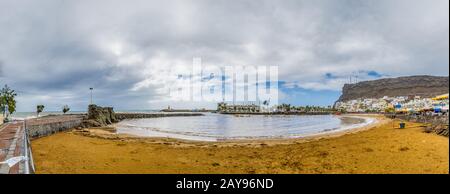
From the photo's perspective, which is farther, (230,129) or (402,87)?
(402,87)

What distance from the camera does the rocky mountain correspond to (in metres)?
115

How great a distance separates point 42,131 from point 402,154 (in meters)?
21.8

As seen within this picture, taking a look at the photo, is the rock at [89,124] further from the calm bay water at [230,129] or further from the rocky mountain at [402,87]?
the rocky mountain at [402,87]

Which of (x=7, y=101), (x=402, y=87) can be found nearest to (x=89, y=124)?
(x=7, y=101)

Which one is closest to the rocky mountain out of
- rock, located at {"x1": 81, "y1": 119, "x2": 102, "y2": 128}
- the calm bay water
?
the calm bay water

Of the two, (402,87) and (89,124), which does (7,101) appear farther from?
(402,87)

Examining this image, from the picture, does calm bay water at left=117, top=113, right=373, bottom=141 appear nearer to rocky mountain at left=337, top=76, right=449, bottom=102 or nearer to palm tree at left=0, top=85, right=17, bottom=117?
palm tree at left=0, top=85, right=17, bottom=117

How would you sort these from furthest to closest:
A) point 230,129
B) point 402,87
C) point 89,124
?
point 402,87 → point 230,129 → point 89,124

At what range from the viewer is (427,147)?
9.86 meters

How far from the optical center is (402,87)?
5748 inches

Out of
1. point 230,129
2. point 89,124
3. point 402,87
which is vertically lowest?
point 230,129

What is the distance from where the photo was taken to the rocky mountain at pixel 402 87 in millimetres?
115281
